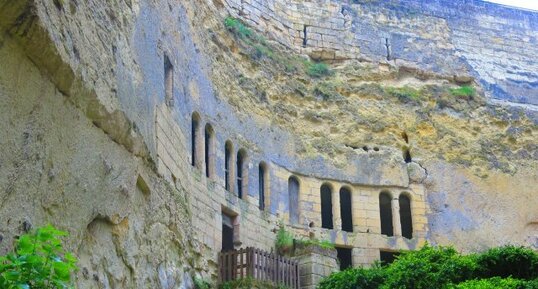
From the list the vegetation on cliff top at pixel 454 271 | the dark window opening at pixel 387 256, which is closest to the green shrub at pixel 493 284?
the vegetation on cliff top at pixel 454 271

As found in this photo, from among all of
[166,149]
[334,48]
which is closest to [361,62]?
[334,48]

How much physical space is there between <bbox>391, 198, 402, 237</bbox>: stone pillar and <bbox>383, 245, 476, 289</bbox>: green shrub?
4961 mm

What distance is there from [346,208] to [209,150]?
5.09 meters

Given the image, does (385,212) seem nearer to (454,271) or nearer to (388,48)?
(388,48)

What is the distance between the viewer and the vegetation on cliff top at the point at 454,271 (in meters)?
13.8

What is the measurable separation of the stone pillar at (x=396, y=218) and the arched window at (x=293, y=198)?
2.62 metres

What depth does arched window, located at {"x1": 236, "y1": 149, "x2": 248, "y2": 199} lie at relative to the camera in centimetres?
1723

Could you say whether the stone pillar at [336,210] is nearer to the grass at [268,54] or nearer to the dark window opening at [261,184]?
the dark window opening at [261,184]

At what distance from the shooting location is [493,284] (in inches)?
507

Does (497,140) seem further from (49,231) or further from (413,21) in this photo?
(49,231)

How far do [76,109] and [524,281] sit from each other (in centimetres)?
771

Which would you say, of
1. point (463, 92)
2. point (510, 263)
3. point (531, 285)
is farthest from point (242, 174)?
point (463, 92)

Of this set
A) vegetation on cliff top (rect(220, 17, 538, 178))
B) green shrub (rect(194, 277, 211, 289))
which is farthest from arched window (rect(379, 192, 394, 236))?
green shrub (rect(194, 277, 211, 289))

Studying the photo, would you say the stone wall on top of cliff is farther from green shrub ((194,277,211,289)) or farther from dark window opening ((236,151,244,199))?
green shrub ((194,277,211,289))
